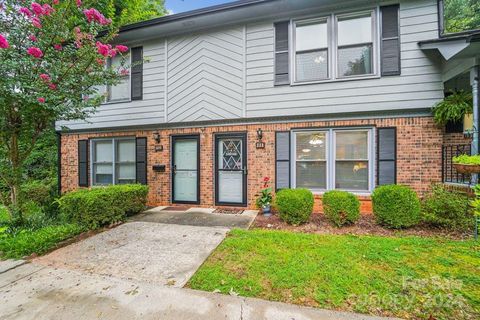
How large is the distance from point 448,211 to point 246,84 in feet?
17.0

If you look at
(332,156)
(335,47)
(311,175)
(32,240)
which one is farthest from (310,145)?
(32,240)

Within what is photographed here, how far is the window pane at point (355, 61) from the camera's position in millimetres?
5465

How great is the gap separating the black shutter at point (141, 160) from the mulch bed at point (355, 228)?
3.91 meters

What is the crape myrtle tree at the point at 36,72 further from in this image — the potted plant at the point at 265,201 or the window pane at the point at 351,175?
the window pane at the point at 351,175

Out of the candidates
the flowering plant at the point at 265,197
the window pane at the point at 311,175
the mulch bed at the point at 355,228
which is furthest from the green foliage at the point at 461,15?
the flowering plant at the point at 265,197

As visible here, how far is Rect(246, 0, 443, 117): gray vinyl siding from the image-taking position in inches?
200

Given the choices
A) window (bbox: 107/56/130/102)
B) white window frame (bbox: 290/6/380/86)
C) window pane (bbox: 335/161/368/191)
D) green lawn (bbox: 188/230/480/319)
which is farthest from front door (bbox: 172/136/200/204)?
window pane (bbox: 335/161/368/191)

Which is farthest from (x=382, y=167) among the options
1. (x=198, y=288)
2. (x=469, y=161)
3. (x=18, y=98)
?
(x=18, y=98)

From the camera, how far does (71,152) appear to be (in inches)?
318

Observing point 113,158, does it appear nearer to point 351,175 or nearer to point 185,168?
point 185,168

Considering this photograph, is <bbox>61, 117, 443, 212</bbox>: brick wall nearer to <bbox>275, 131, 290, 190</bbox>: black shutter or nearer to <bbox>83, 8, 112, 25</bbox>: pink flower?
<bbox>275, 131, 290, 190</bbox>: black shutter

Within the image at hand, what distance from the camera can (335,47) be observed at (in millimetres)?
5594

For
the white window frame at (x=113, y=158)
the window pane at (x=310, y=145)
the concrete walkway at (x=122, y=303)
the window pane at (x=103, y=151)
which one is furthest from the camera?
the window pane at (x=103, y=151)

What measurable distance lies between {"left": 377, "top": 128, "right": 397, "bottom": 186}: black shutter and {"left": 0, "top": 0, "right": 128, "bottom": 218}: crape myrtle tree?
20.5 feet
